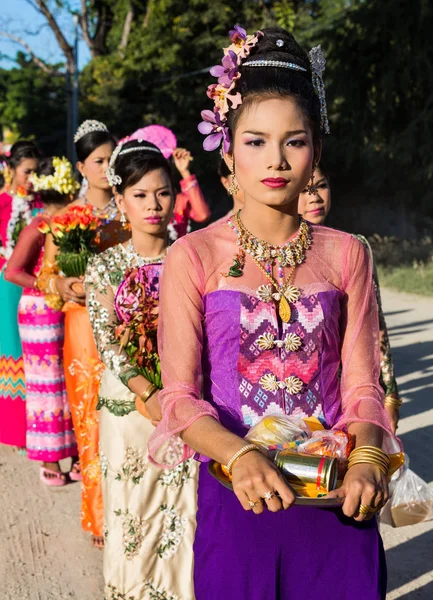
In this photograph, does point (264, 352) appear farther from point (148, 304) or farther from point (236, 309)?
point (148, 304)

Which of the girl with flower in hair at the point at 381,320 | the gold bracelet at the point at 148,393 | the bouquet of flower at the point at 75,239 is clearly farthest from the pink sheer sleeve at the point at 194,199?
the gold bracelet at the point at 148,393

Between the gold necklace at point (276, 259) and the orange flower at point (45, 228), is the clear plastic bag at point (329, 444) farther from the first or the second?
the orange flower at point (45, 228)

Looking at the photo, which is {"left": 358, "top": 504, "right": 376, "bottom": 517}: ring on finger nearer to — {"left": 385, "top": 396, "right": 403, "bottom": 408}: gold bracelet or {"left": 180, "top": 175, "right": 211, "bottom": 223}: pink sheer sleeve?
{"left": 385, "top": 396, "right": 403, "bottom": 408}: gold bracelet

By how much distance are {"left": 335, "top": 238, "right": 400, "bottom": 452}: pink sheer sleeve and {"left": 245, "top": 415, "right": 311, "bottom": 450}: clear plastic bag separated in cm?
14

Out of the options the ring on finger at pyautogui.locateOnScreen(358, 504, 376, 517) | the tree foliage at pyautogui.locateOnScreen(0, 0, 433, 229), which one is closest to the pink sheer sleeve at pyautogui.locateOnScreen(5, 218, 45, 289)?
the ring on finger at pyautogui.locateOnScreen(358, 504, 376, 517)

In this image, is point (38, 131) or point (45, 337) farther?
point (38, 131)

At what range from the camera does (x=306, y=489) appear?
1966mm

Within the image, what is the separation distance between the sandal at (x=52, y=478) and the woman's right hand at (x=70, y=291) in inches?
65.1

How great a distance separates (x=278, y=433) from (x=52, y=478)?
174 inches

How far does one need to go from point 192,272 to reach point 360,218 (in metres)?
27.4

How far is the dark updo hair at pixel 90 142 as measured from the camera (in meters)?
5.86

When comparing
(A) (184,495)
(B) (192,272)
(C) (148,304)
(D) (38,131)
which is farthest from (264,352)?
(D) (38,131)

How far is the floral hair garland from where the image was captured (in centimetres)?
228

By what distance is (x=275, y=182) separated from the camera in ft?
7.29
